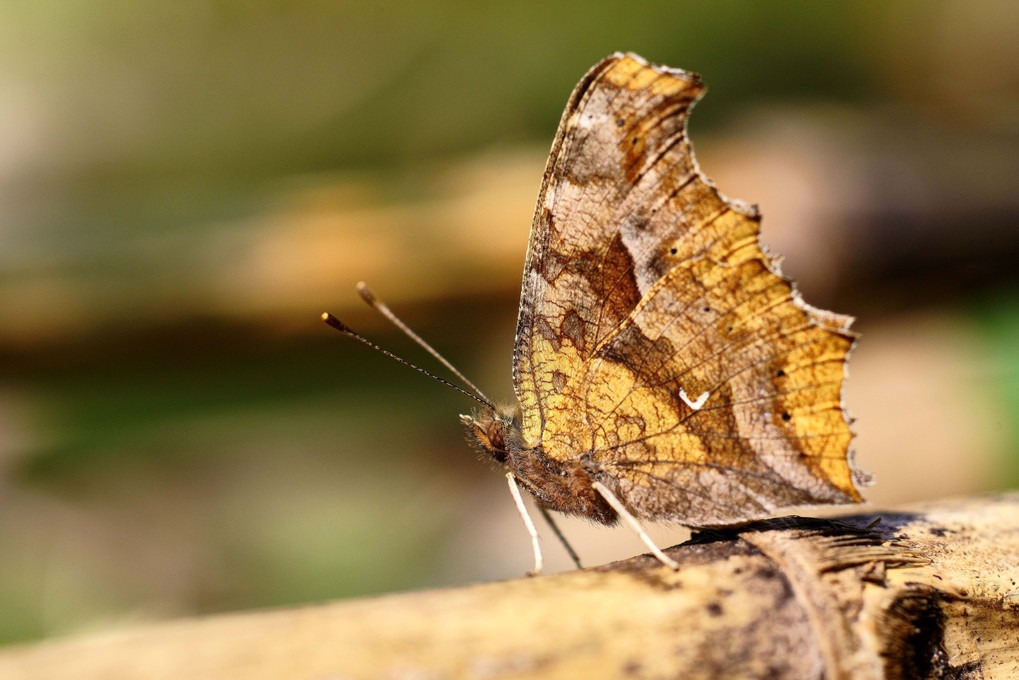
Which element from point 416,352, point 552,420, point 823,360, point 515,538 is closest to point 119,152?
point 416,352

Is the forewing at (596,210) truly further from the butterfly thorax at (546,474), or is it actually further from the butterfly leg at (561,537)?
the butterfly leg at (561,537)

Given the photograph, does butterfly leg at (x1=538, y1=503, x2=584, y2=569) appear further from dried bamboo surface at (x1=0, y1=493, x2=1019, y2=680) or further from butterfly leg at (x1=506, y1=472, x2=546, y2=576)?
dried bamboo surface at (x1=0, y1=493, x2=1019, y2=680)

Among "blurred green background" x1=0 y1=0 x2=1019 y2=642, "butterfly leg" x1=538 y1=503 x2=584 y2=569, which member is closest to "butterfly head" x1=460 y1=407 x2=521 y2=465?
"butterfly leg" x1=538 y1=503 x2=584 y2=569

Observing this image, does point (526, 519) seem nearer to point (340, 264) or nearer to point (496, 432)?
point (496, 432)

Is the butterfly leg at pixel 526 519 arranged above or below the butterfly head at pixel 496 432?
below

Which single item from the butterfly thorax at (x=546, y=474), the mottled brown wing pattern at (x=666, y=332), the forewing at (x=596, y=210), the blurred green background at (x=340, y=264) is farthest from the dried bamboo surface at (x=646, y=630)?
the blurred green background at (x=340, y=264)

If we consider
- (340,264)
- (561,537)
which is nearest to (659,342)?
(561,537)
